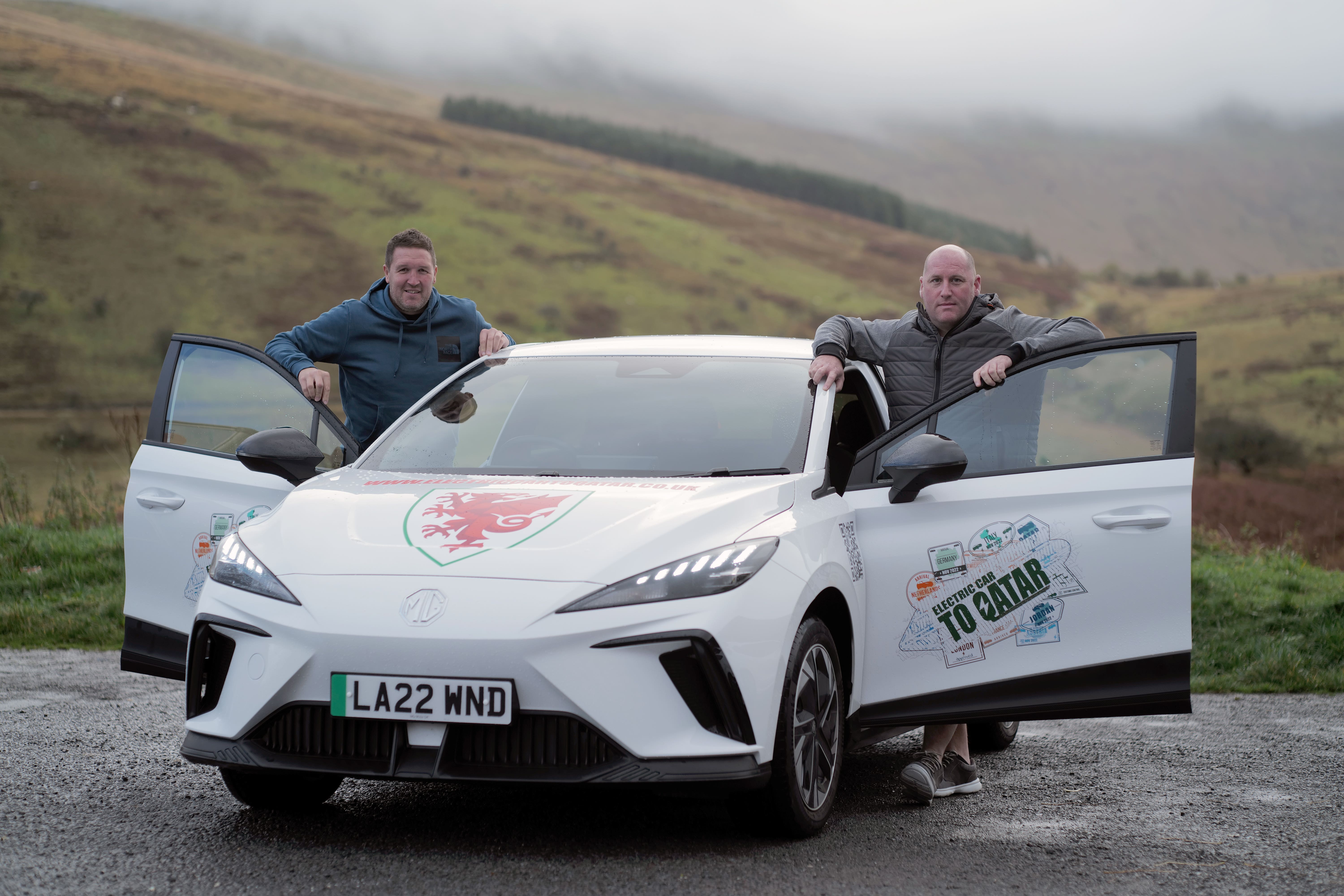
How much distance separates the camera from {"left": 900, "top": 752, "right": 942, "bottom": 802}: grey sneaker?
4672 mm

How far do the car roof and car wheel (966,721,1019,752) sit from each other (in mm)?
1894

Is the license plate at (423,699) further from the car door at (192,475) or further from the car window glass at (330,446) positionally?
the car window glass at (330,446)

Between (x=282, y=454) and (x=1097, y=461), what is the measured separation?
2.82 meters

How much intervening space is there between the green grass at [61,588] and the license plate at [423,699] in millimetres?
5562

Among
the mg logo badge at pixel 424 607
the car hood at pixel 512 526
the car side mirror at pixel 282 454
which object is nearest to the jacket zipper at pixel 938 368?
the car hood at pixel 512 526

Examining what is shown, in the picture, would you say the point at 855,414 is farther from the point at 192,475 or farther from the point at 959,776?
the point at 192,475

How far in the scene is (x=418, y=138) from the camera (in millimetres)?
147250

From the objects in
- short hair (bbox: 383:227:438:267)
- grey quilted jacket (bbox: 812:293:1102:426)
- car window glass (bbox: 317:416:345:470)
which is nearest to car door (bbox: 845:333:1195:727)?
grey quilted jacket (bbox: 812:293:1102:426)

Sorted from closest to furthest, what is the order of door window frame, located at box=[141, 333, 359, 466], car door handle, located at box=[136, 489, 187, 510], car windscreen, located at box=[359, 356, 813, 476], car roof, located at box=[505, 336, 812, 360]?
car windscreen, located at box=[359, 356, 813, 476] < car door handle, located at box=[136, 489, 187, 510] < door window frame, located at box=[141, 333, 359, 466] < car roof, located at box=[505, 336, 812, 360]

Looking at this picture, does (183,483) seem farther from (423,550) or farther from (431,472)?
(423,550)

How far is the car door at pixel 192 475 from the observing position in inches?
193

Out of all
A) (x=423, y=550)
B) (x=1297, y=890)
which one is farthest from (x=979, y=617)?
(x=423, y=550)

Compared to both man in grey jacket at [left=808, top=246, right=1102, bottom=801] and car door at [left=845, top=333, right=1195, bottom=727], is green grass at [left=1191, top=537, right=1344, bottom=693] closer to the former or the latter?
man in grey jacket at [left=808, top=246, right=1102, bottom=801]

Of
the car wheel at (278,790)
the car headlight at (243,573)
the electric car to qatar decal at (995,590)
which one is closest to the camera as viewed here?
the car headlight at (243,573)
